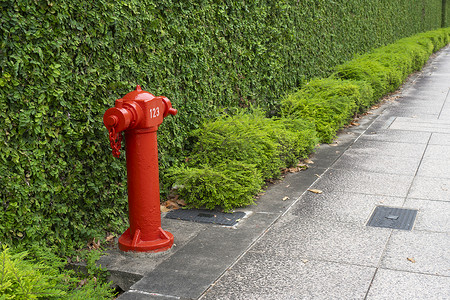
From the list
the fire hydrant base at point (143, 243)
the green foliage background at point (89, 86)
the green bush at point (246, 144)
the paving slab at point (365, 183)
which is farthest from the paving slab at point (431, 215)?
the green foliage background at point (89, 86)

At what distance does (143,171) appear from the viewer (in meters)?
4.11

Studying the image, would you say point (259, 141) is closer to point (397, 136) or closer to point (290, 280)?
point (290, 280)

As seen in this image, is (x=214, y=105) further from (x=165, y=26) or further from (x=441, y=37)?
(x=441, y=37)

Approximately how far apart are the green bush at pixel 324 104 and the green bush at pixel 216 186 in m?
2.67

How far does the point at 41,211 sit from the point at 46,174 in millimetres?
273

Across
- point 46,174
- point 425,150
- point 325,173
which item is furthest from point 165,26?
point 425,150

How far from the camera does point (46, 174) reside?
3.82 m

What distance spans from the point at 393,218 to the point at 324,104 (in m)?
3.58

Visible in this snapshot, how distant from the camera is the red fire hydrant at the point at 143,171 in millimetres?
3979

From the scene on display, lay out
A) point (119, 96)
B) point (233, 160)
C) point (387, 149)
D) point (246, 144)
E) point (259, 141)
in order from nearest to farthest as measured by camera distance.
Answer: point (119, 96) → point (233, 160) → point (246, 144) → point (259, 141) → point (387, 149)

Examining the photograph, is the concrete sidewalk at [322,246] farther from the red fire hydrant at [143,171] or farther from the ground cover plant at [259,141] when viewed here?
the ground cover plant at [259,141]

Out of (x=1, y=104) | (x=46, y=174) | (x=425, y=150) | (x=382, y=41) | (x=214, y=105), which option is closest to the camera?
(x=1, y=104)

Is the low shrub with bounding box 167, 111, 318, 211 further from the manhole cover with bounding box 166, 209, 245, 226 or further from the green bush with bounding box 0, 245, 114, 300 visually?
the green bush with bounding box 0, 245, 114, 300

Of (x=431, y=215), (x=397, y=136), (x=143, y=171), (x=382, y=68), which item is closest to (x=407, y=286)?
(x=431, y=215)
